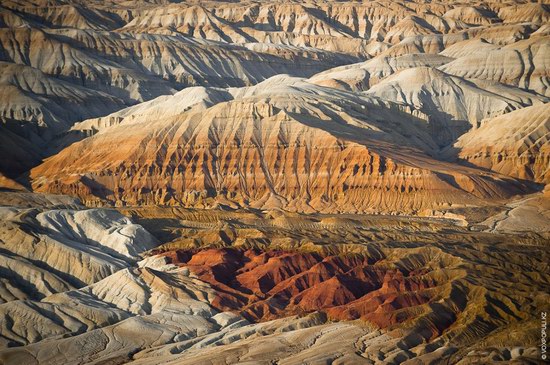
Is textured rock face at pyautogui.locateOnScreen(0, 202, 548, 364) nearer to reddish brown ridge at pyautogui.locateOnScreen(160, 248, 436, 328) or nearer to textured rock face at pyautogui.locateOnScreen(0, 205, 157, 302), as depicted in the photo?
reddish brown ridge at pyautogui.locateOnScreen(160, 248, 436, 328)

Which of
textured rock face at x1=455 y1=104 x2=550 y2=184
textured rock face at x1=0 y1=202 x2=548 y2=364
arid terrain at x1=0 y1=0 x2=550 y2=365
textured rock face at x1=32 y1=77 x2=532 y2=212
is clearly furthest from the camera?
textured rock face at x1=455 y1=104 x2=550 y2=184

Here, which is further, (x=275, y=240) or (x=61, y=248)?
(x=275, y=240)

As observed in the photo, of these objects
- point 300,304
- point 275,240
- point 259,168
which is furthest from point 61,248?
point 259,168

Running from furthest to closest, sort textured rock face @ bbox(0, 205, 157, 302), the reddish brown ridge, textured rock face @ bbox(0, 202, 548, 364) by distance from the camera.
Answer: textured rock face @ bbox(0, 205, 157, 302) → the reddish brown ridge → textured rock face @ bbox(0, 202, 548, 364)

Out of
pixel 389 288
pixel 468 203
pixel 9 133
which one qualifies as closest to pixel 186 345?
pixel 389 288

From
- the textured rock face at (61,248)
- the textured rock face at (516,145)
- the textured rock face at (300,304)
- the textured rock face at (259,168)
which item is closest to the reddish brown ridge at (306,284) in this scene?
the textured rock face at (300,304)

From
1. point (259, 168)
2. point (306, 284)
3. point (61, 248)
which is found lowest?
point (259, 168)

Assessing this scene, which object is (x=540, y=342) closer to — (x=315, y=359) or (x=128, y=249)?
(x=315, y=359)

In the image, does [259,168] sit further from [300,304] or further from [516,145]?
[300,304]

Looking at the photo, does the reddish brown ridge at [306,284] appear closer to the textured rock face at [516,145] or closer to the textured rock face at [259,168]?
the textured rock face at [259,168]

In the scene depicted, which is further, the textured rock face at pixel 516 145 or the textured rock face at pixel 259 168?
the textured rock face at pixel 516 145

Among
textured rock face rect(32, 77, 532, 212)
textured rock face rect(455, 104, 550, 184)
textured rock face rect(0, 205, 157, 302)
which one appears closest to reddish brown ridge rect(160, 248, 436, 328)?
textured rock face rect(0, 205, 157, 302)

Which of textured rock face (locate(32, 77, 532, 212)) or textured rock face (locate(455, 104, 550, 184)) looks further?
textured rock face (locate(455, 104, 550, 184))
